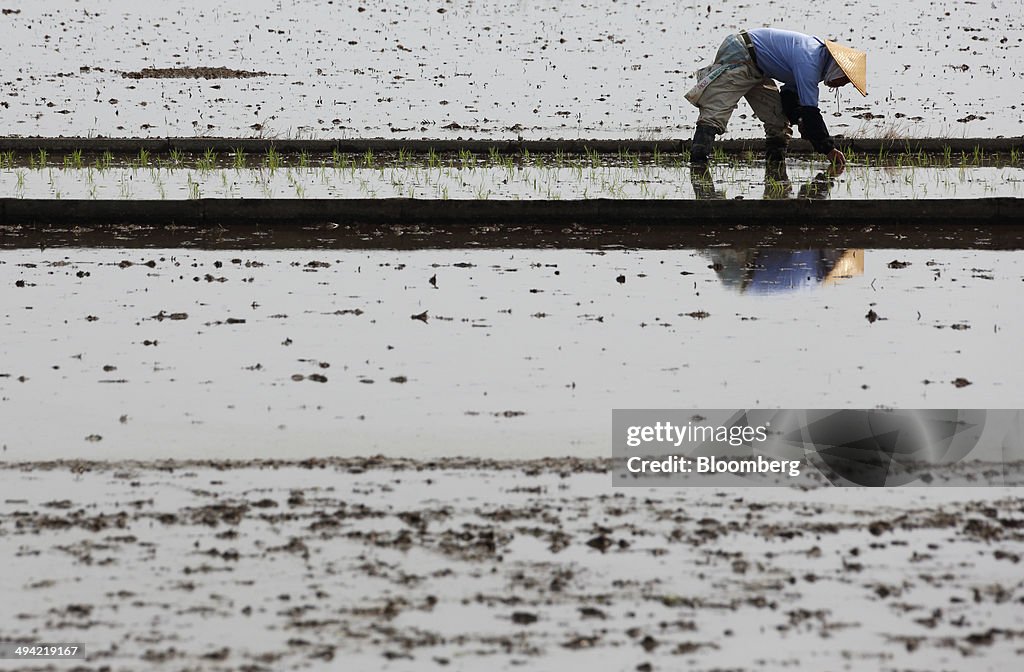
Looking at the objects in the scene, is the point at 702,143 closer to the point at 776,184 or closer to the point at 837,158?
the point at 837,158

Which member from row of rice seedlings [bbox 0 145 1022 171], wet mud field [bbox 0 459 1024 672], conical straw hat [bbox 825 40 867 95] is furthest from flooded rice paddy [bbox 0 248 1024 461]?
row of rice seedlings [bbox 0 145 1022 171]

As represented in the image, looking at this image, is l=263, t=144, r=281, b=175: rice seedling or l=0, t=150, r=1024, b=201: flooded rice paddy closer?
l=0, t=150, r=1024, b=201: flooded rice paddy

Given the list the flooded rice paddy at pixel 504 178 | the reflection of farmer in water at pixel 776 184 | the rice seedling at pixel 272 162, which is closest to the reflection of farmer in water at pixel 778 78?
the reflection of farmer in water at pixel 776 184

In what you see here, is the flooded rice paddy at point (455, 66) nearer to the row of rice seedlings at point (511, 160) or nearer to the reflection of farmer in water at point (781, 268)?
the row of rice seedlings at point (511, 160)

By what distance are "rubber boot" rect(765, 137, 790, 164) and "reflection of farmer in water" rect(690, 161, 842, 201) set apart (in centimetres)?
5

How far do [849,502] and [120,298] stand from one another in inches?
186

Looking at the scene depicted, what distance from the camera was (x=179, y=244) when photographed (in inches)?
413

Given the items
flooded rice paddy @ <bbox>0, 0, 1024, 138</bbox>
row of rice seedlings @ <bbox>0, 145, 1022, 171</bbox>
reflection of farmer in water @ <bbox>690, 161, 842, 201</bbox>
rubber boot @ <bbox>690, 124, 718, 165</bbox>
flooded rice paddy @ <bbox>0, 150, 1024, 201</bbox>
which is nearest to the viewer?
reflection of farmer in water @ <bbox>690, 161, 842, 201</bbox>

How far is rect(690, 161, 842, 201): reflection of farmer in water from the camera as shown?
488 inches

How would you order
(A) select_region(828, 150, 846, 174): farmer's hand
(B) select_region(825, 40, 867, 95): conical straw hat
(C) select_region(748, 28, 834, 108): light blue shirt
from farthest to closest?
(A) select_region(828, 150, 846, 174): farmer's hand → (C) select_region(748, 28, 834, 108): light blue shirt → (B) select_region(825, 40, 867, 95): conical straw hat

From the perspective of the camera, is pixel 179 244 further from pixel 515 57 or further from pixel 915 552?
pixel 515 57

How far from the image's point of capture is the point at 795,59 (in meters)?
13.7

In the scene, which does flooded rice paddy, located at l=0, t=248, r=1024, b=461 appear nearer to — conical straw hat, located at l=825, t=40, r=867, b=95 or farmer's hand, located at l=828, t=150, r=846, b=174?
conical straw hat, located at l=825, t=40, r=867, b=95

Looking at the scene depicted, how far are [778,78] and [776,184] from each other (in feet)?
4.85
